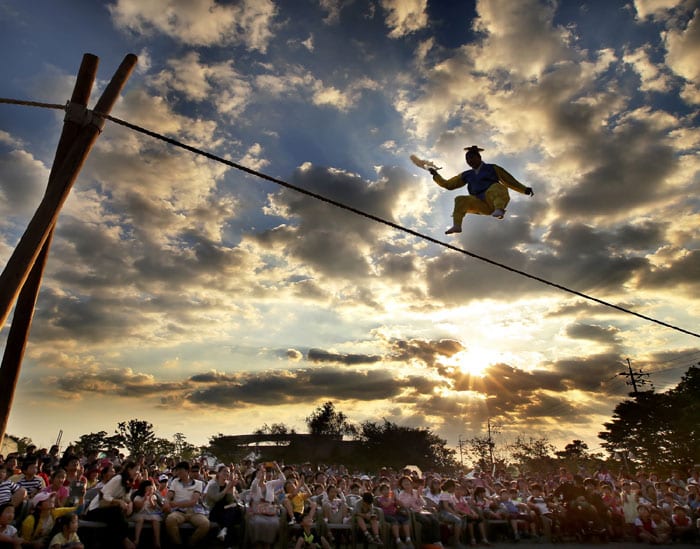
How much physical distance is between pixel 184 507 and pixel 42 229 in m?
5.02

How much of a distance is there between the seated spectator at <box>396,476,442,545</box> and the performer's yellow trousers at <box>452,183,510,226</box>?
210 inches

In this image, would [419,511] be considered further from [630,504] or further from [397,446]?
[397,446]

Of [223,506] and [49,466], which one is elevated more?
[49,466]

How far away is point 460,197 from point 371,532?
5.66m

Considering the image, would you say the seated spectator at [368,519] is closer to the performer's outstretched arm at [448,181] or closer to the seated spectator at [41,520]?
the seated spectator at [41,520]

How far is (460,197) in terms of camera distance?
19.7ft

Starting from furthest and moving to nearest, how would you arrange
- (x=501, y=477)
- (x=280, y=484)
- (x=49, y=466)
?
(x=501, y=477)
(x=49, y=466)
(x=280, y=484)

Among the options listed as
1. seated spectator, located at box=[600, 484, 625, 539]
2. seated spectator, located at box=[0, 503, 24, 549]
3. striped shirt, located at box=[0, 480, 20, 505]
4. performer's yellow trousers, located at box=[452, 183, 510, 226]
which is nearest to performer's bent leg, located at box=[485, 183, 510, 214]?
performer's yellow trousers, located at box=[452, 183, 510, 226]

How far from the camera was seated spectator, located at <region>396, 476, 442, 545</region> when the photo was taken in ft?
26.1

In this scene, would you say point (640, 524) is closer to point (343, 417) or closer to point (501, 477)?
point (501, 477)

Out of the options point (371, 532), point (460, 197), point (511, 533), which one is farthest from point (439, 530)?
point (460, 197)

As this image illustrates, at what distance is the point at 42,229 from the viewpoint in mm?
2920

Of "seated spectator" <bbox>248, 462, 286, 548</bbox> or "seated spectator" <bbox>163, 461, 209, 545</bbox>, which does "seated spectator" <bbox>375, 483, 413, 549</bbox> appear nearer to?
"seated spectator" <bbox>248, 462, 286, 548</bbox>

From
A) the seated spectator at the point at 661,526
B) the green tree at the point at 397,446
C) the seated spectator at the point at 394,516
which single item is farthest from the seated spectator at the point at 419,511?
the green tree at the point at 397,446
